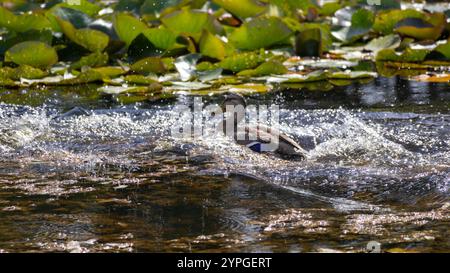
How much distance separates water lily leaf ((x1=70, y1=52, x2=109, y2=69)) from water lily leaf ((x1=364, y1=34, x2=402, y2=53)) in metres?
3.12

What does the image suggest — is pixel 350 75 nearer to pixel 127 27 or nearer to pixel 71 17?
pixel 127 27

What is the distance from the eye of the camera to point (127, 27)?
9430 mm

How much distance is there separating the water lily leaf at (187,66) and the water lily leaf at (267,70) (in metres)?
0.49

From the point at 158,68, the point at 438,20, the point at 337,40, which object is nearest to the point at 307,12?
the point at 337,40

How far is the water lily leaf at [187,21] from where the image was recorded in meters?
9.62

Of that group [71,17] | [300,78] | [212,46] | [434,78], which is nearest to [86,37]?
[71,17]

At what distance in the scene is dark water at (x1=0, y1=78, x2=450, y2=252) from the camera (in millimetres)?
4766

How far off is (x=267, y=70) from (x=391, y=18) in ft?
7.60

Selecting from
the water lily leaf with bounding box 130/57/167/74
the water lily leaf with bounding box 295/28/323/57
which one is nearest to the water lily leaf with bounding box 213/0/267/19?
the water lily leaf with bounding box 295/28/323/57

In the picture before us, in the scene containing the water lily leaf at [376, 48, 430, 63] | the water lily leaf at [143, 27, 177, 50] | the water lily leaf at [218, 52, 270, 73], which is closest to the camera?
the water lily leaf at [218, 52, 270, 73]

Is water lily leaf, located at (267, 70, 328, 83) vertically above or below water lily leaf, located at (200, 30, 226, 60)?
below

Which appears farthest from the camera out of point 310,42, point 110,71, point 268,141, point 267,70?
point 310,42

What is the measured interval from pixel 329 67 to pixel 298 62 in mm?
413

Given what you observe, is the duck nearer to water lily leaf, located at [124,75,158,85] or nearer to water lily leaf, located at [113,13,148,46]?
water lily leaf, located at [124,75,158,85]
